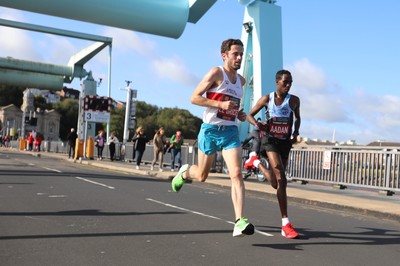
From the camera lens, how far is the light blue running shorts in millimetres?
5441

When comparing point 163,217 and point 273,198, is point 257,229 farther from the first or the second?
point 273,198

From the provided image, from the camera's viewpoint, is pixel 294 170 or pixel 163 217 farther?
pixel 294 170

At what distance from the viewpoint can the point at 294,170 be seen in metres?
17.7

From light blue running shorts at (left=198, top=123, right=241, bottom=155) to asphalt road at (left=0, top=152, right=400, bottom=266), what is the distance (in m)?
1.02

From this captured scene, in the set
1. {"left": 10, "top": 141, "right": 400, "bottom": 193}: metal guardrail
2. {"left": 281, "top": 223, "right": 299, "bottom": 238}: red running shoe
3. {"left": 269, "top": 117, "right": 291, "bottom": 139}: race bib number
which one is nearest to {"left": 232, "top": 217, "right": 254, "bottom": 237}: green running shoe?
{"left": 281, "top": 223, "right": 299, "bottom": 238}: red running shoe

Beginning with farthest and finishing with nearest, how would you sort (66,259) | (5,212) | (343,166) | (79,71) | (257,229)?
(79,71)
(343,166)
(5,212)
(257,229)
(66,259)

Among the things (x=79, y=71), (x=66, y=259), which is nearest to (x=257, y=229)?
(x=66, y=259)

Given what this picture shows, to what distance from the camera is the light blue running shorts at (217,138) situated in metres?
5.44

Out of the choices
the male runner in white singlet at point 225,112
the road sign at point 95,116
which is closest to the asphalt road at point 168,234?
the male runner in white singlet at point 225,112

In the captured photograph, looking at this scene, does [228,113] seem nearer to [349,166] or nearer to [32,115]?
[349,166]

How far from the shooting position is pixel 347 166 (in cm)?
1543

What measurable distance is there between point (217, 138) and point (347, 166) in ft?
36.0

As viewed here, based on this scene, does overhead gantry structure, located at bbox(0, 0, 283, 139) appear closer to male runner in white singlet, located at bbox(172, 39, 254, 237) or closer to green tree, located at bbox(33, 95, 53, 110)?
male runner in white singlet, located at bbox(172, 39, 254, 237)

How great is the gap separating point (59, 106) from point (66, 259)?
135053 mm
